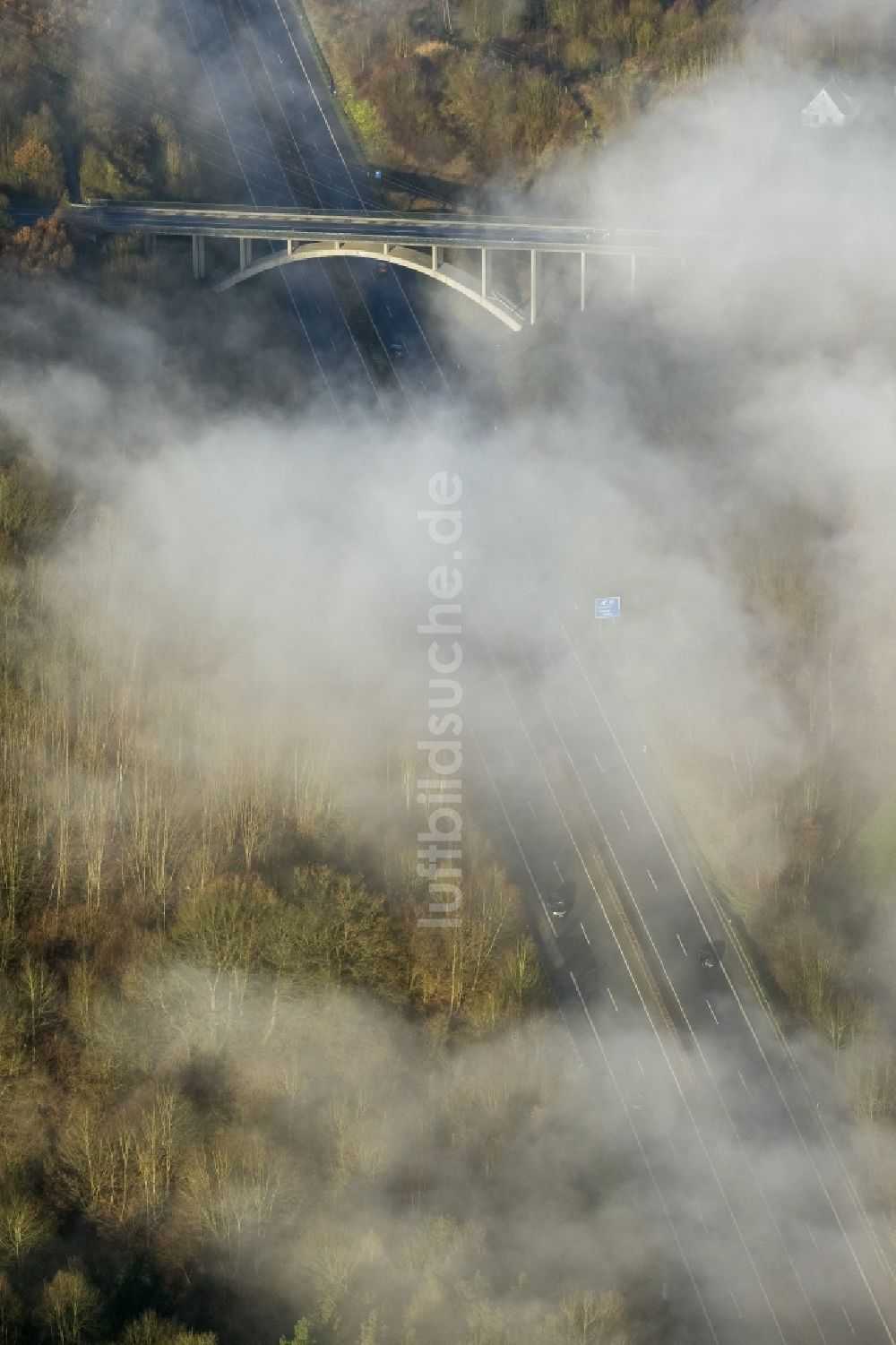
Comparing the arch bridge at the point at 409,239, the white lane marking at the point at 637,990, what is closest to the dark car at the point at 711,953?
the white lane marking at the point at 637,990

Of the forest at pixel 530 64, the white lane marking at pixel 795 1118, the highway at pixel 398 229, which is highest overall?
the forest at pixel 530 64

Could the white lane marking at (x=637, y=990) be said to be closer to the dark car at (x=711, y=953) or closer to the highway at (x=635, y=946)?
the highway at (x=635, y=946)

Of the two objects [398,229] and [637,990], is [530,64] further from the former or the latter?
[637,990]

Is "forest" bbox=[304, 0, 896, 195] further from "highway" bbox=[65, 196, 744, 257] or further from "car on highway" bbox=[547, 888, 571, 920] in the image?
"car on highway" bbox=[547, 888, 571, 920]

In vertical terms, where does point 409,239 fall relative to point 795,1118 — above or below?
above

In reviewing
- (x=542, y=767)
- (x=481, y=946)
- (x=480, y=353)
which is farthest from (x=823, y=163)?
(x=481, y=946)


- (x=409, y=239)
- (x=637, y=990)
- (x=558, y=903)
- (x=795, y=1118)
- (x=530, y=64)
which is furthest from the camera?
(x=530, y=64)

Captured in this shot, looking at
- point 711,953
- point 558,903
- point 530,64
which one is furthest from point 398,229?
point 711,953
